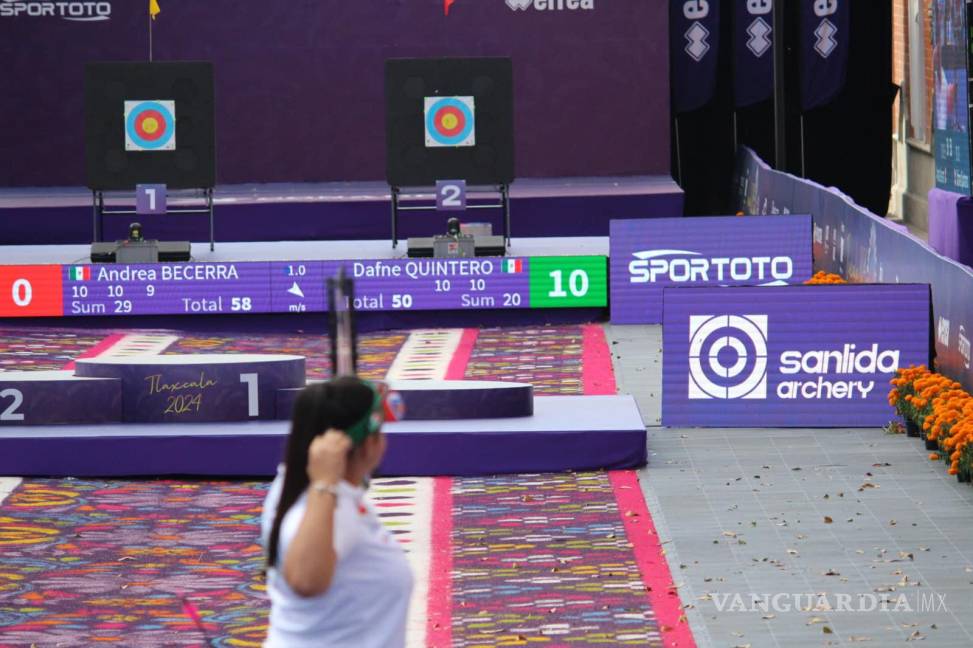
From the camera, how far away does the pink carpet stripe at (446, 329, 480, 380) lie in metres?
15.9

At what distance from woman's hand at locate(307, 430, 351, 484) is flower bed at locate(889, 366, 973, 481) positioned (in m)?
7.26

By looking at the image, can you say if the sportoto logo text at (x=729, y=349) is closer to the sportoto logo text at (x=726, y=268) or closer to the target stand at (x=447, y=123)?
the sportoto logo text at (x=726, y=268)

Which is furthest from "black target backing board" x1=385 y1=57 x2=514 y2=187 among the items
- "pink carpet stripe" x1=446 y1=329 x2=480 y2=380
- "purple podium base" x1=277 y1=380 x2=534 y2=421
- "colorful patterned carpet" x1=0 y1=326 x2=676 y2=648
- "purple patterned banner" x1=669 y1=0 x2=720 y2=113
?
"colorful patterned carpet" x1=0 y1=326 x2=676 y2=648

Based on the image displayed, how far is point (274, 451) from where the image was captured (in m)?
11.6

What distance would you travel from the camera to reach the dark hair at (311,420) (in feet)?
13.1

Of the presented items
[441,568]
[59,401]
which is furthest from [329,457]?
[59,401]

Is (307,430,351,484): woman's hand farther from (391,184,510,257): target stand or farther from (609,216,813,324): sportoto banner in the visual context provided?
(391,184,510,257): target stand

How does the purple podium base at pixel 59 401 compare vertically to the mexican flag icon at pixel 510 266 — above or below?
below

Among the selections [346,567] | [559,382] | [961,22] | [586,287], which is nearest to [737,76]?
[961,22]

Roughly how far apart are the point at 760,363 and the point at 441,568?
409 centimetres

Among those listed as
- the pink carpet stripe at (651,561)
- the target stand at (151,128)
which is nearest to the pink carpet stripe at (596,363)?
the pink carpet stripe at (651,561)

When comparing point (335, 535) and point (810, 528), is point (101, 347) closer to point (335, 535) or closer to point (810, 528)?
point (810, 528)

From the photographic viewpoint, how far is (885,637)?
25.4 feet

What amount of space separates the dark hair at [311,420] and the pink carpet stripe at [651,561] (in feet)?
13.1
